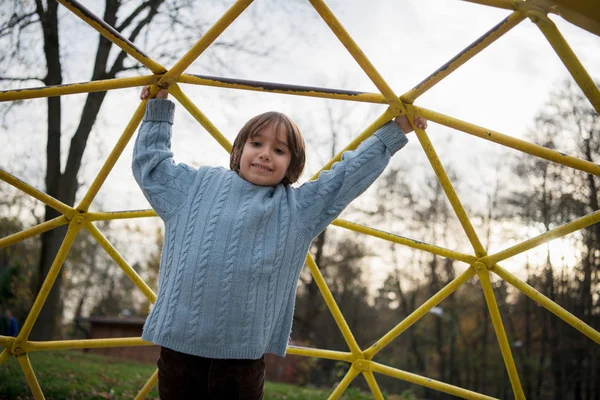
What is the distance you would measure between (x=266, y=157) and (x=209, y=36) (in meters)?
0.62

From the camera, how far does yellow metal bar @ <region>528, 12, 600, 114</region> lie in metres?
1.85

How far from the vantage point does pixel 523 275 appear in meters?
16.4

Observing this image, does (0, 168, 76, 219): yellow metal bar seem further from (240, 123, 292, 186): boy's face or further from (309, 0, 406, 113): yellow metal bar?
(309, 0, 406, 113): yellow metal bar

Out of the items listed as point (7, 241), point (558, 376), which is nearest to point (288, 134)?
point (7, 241)

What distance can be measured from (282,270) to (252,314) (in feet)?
0.63

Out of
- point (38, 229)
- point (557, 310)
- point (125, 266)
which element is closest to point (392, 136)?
point (557, 310)

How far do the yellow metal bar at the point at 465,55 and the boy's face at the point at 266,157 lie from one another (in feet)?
1.90

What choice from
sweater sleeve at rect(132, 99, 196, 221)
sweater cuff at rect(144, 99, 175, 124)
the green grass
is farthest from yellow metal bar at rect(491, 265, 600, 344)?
the green grass

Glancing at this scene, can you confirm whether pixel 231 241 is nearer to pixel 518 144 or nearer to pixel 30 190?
pixel 518 144

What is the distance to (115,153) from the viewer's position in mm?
2914

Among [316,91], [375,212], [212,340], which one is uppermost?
[375,212]

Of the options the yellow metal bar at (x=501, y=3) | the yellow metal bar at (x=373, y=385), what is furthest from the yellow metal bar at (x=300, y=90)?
the yellow metal bar at (x=373, y=385)

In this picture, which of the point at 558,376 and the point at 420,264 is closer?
the point at 558,376

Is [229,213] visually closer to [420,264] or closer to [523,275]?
[523,275]
